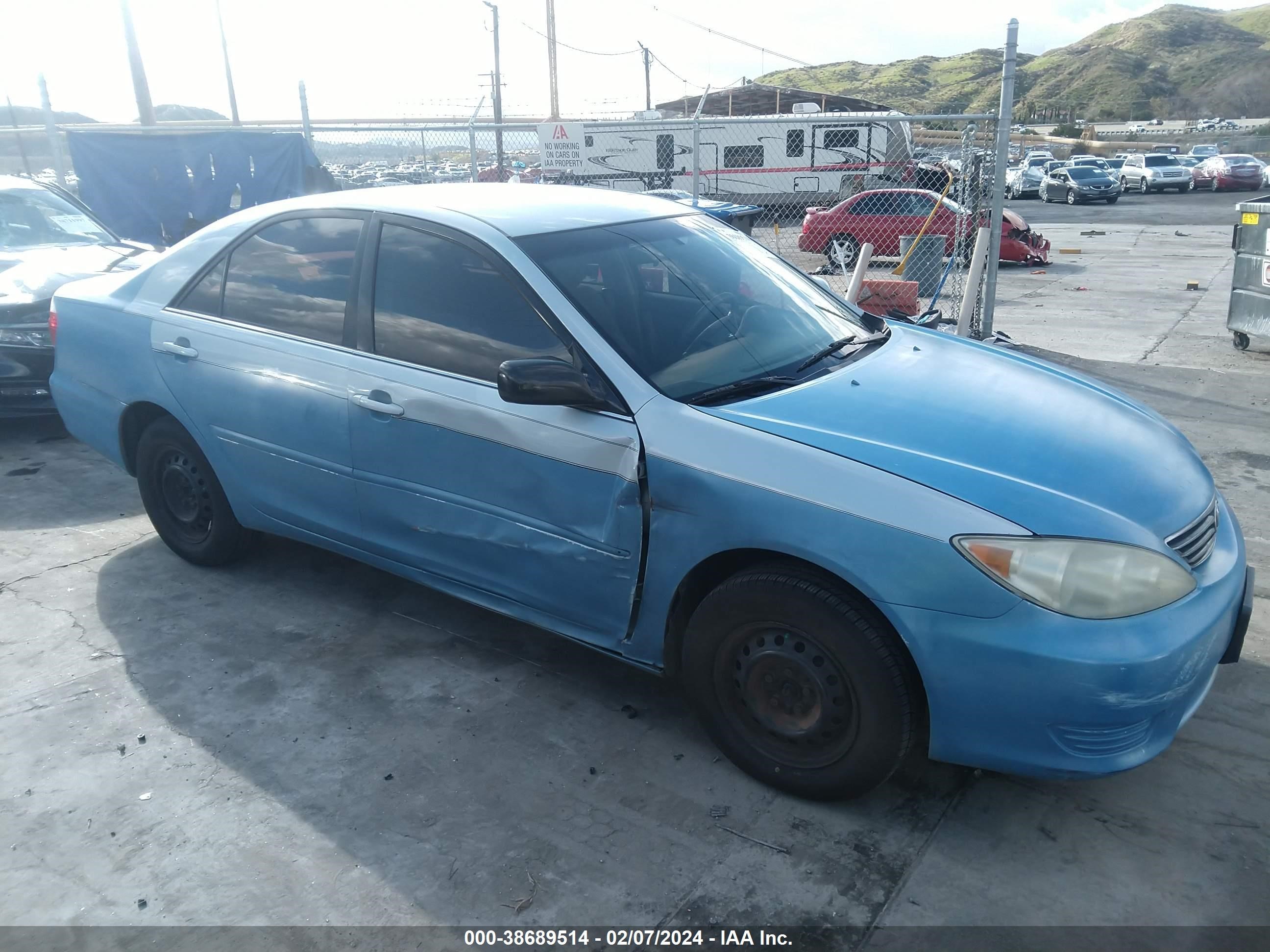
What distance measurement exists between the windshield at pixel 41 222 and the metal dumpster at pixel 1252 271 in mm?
9563

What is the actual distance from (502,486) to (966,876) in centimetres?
182

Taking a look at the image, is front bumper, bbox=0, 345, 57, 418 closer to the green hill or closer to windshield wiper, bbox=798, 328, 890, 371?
windshield wiper, bbox=798, 328, 890, 371

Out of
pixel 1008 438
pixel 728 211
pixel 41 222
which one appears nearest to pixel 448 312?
pixel 1008 438

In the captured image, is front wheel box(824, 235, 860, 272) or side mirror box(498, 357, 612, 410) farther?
front wheel box(824, 235, 860, 272)

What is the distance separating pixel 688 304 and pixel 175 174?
33.7 ft

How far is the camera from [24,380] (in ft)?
21.0

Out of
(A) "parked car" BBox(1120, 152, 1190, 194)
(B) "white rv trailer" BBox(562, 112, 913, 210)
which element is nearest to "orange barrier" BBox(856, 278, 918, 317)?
(B) "white rv trailer" BBox(562, 112, 913, 210)

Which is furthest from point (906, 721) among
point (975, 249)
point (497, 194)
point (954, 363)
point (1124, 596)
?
point (975, 249)

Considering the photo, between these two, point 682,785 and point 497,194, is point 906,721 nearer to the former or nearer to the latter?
point 682,785

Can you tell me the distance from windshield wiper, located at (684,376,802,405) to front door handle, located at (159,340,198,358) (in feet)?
7.81

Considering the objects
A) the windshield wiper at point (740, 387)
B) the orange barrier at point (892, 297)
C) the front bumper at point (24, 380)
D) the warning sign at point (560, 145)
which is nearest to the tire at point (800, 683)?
the windshield wiper at point (740, 387)

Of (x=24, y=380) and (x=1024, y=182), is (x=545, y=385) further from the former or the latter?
(x=1024, y=182)

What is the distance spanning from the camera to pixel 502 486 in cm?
325

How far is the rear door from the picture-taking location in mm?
3732
